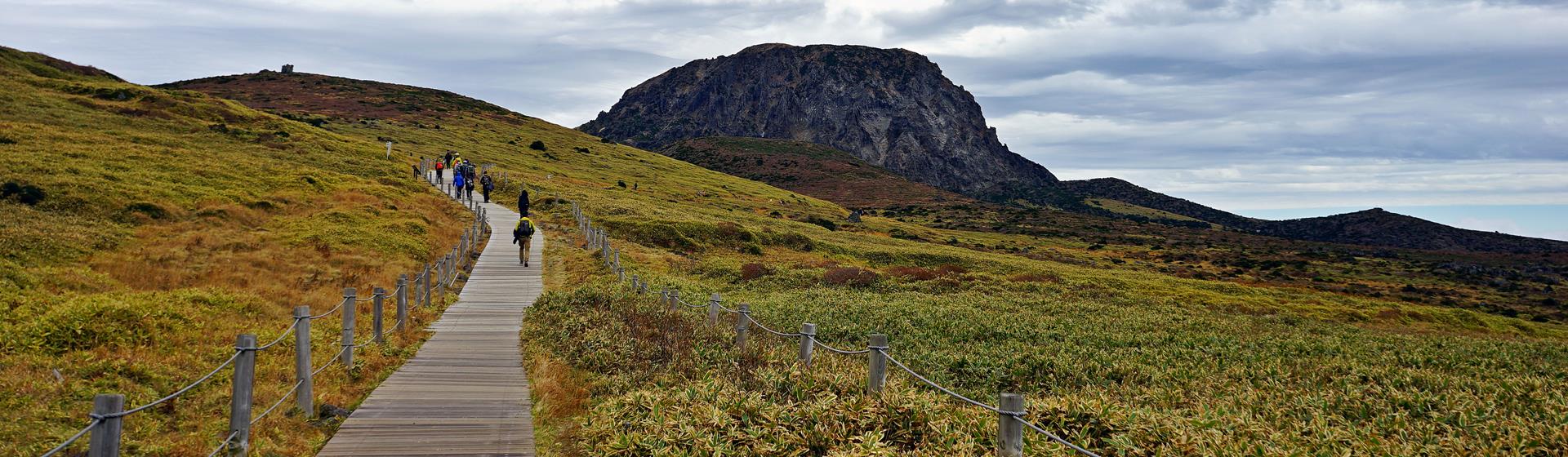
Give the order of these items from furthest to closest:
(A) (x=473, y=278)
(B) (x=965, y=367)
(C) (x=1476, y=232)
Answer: (C) (x=1476, y=232) < (A) (x=473, y=278) < (B) (x=965, y=367)

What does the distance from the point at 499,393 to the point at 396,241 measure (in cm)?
2193

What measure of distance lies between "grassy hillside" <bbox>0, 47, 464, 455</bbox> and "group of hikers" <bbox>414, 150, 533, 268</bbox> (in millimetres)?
1948

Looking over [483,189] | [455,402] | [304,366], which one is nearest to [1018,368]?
[455,402]

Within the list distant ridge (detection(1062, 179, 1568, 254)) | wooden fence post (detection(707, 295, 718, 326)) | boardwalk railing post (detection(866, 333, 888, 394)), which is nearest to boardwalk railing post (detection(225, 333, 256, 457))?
boardwalk railing post (detection(866, 333, 888, 394))

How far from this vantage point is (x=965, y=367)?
13664 mm

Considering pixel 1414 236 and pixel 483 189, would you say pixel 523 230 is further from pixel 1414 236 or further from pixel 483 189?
pixel 1414 236

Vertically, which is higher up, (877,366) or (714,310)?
(877,366)

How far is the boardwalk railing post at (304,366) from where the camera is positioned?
29.9 ft

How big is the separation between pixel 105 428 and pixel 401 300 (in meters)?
10.3

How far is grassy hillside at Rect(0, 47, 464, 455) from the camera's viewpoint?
9266 mm

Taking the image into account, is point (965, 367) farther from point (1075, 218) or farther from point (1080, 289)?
point (1075, 218)

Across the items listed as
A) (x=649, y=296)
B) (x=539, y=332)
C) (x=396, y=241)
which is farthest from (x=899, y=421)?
(x=396, y=241)

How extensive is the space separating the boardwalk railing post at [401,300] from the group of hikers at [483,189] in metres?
11.4

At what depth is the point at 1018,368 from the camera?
528 inches
